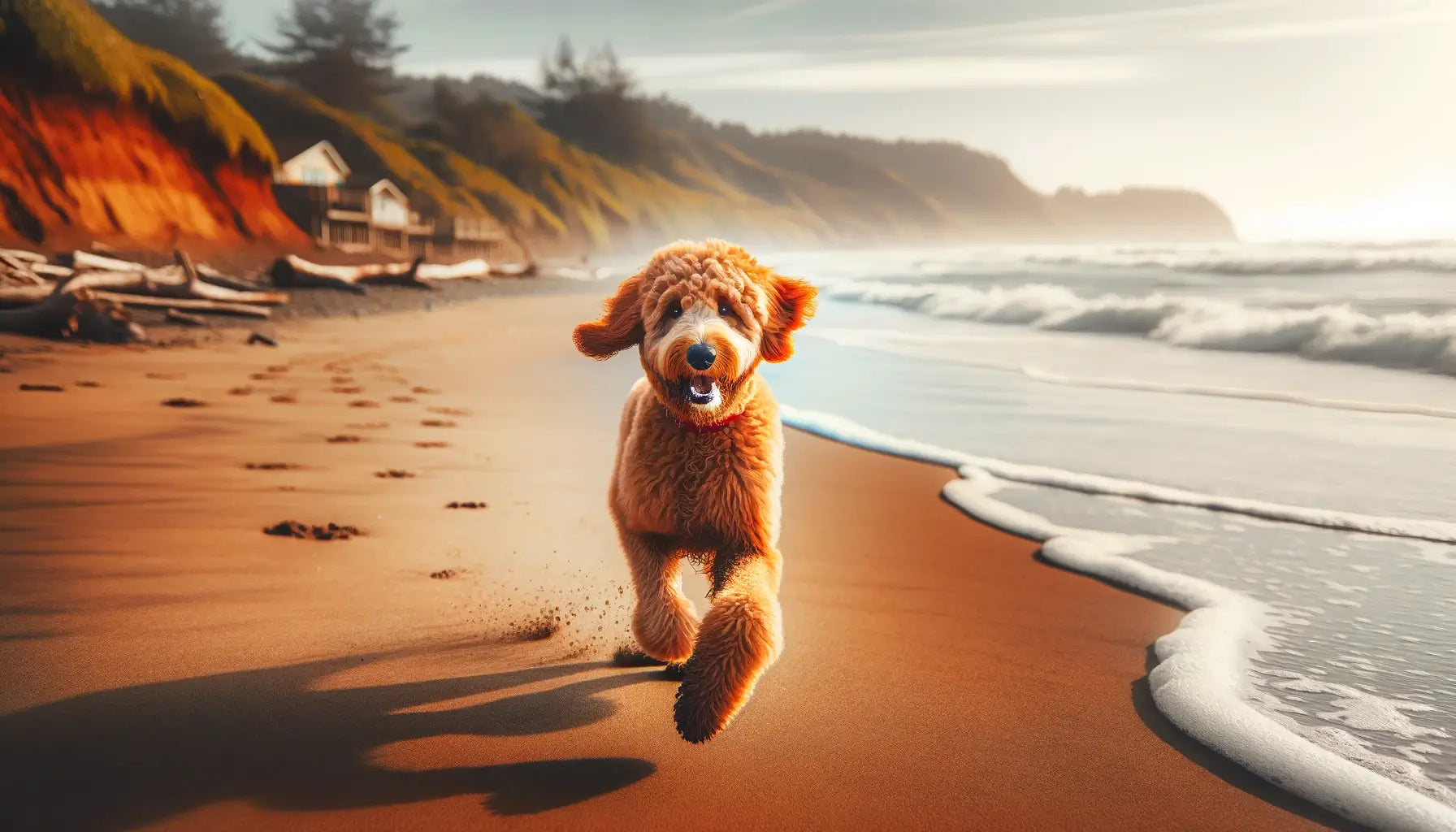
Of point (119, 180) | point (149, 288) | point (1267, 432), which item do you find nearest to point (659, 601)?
point (1267, 432)

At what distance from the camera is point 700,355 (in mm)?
3111

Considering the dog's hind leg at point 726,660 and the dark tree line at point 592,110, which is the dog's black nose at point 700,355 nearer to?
the dog's hind leg at point 726,660

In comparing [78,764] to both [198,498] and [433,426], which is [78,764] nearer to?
[198,498]

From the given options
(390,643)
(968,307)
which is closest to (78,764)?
(390,643)

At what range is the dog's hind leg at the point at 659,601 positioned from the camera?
3549 mm

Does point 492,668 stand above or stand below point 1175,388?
below

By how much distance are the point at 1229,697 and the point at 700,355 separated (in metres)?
2.21

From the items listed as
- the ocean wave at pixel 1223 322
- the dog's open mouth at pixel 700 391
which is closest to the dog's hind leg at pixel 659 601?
the dog's open mouth at pixel 700 391

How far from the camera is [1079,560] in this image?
5.18m

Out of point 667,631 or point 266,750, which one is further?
point 667,631

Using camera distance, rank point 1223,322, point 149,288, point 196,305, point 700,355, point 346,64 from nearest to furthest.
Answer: point 700,355
point 149,288
point 196,305
point 1223,322
point 346,64

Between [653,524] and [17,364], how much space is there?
29.6 feet

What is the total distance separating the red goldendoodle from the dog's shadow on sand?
504 mm

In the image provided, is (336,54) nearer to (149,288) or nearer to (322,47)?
(322,47)
